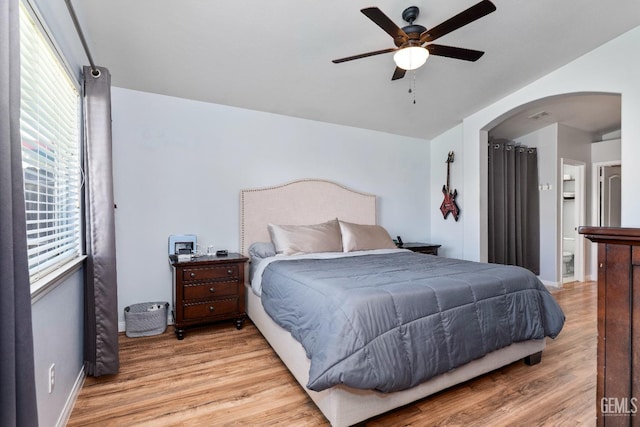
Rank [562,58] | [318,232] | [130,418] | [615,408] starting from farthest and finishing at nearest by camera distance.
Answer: [318,232]
[562,58]
[130,418]
[615,408]

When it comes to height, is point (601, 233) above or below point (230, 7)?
below

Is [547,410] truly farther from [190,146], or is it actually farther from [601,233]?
[190,146]

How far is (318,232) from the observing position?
3412mm

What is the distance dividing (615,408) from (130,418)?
2174 mm

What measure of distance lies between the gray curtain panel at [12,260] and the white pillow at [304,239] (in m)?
2.36

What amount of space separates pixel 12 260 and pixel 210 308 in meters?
2.28

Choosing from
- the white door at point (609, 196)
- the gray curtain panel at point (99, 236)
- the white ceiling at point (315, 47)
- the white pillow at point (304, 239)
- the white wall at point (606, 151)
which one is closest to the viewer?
the gray curtain panel at point (99, 236)

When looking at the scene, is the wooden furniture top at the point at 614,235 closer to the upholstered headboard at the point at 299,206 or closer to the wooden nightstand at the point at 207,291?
the wooden nightstand at the point at 207,291

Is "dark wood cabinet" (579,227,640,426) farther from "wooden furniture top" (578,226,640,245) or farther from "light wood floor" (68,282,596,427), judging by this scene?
"light wood floor" (68,282,596,427)

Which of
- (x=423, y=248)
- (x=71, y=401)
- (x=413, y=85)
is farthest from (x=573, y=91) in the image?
(x=71, y=401)

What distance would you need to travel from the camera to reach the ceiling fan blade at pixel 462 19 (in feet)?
5.63

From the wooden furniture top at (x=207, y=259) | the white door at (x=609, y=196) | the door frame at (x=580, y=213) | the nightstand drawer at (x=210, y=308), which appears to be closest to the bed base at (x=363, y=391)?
the nightstand drawer at (x=210, y=308)

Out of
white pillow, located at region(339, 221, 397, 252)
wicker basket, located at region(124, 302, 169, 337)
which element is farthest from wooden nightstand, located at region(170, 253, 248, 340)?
white pillow, located at region(339, 221, 397, 252)

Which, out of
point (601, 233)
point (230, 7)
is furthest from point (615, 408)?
point (230, 7)
